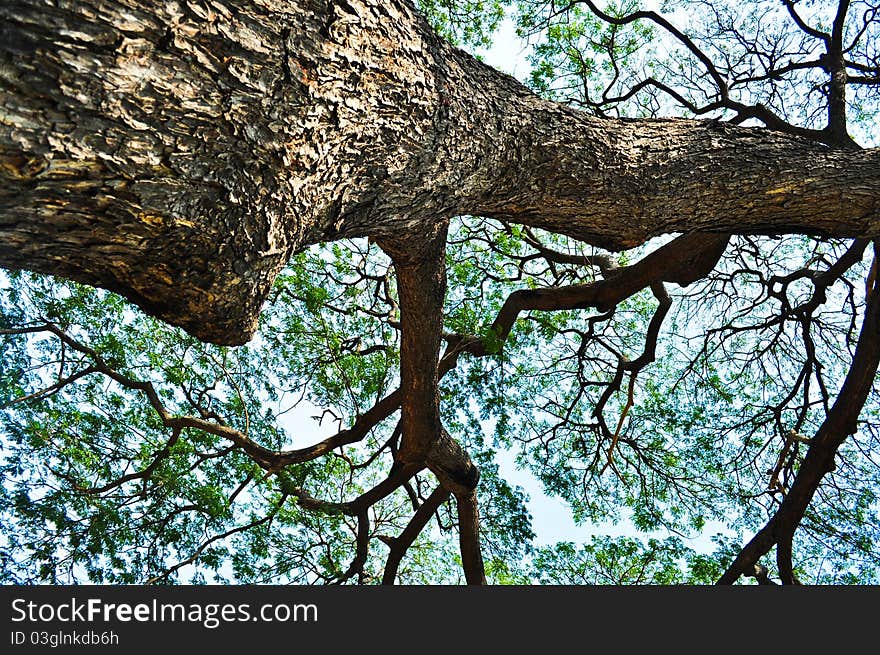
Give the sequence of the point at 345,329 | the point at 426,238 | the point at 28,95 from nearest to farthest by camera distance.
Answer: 1. the point at 28,95
2. the point at 426,238
3. the point at 345,329

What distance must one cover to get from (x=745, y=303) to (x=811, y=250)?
0.68 meters

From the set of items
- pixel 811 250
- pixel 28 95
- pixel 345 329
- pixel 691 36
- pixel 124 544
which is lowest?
pixel 28 95

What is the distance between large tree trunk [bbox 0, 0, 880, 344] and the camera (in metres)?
1.06

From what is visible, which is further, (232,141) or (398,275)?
(398,275)

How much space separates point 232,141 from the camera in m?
1.29

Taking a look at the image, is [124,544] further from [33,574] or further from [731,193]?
[731,193]

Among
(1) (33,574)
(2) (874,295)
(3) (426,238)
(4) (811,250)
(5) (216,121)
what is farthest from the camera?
(4) (811,250)

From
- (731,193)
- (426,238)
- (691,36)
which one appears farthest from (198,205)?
(691,36)

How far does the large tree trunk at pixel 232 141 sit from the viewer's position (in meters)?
1.06

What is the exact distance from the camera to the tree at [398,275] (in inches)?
47.3

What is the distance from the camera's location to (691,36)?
17.2 feet

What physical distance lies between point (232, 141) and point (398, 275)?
1.61m

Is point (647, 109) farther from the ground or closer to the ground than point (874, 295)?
farther from the ground

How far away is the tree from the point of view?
120 centimetres
